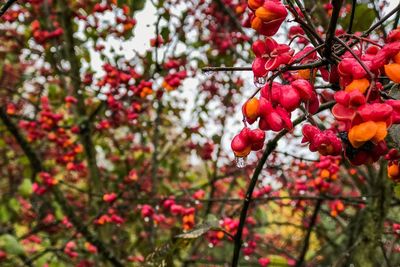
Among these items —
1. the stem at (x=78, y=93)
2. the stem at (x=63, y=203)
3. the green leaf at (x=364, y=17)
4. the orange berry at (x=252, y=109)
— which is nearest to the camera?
the orange berry at (x=252, y=109)

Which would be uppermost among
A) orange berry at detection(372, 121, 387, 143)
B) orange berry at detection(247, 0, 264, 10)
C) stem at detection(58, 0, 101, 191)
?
stem at detection(58, 0, 101, 191)

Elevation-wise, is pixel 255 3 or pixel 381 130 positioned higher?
pixel 255 3

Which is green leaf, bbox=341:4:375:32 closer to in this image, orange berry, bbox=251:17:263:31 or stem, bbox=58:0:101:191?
orange berry, bbox=251:17:263:31

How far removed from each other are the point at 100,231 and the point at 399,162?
347 cm

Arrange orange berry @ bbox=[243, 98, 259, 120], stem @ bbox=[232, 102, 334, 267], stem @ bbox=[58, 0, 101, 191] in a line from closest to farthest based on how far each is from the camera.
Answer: orange berry @ bbox=[243, 98, 259, 120] < stem @ bbox=[232, 102, 334, 267] < stem @ bbox=[58, 0, 101, 191]

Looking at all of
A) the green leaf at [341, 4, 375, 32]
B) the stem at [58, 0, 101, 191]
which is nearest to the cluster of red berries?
the green leaf at [341, 4, 375, 32]

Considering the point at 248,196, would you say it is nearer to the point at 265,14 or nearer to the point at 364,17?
the point at 265,14

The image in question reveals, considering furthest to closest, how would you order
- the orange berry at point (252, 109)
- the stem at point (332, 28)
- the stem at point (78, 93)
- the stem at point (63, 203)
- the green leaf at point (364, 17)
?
1. the stem at point (78, 93)
2. the stem at point (63, 203)
3. the green leaf at point (364, 17)
4. the orange berry at point (252, 109)
5. the stem at point (332, 28)

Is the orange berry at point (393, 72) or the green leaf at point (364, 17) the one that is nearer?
the orange berry at point (393, 72)

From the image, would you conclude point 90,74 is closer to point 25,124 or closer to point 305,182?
point 25,124

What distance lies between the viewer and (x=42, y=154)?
17.6 ft

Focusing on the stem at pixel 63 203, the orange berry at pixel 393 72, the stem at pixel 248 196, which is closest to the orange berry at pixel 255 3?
the orange berry at pixel 393 72

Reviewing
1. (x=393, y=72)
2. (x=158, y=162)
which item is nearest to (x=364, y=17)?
(x=393, y=72)

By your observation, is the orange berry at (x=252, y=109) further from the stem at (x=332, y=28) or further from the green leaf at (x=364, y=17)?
the green leaf at (x=364, y=17)
